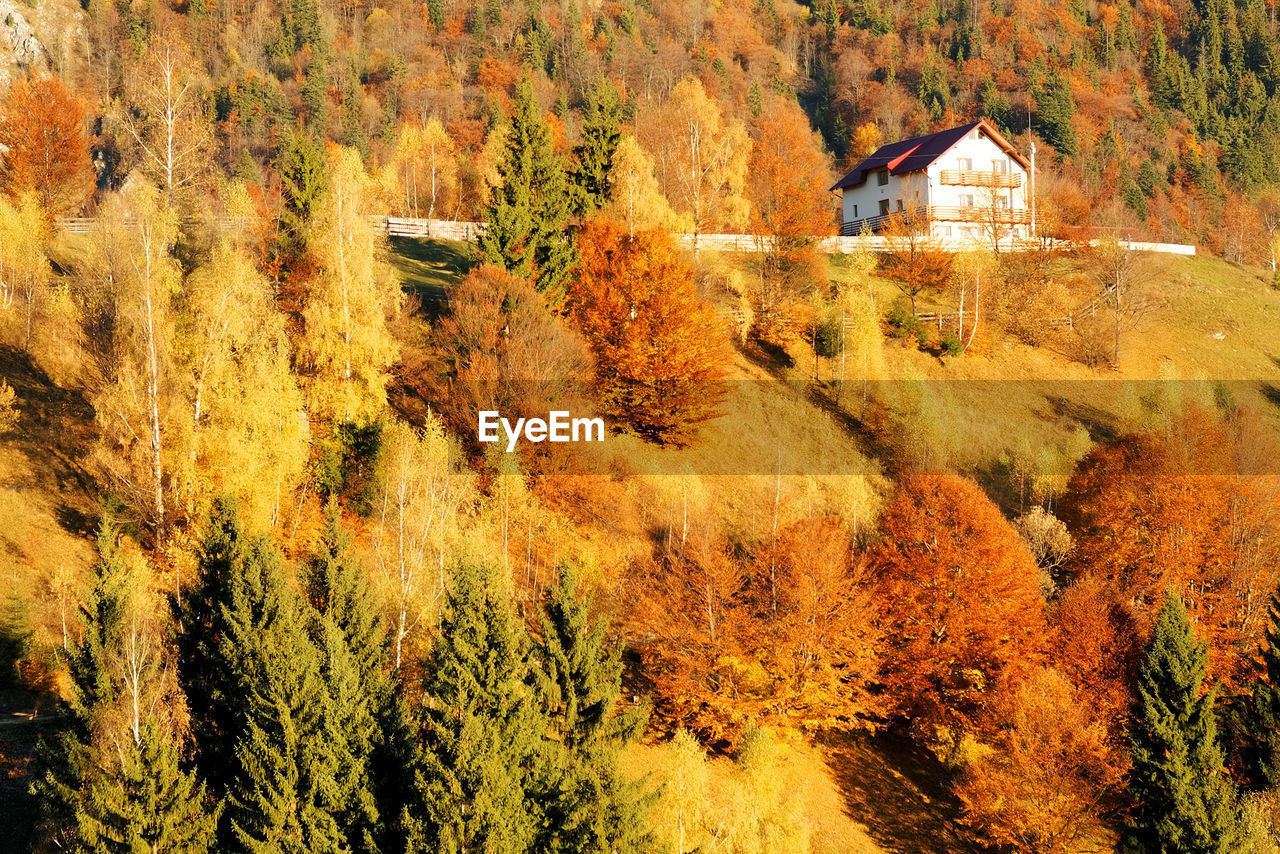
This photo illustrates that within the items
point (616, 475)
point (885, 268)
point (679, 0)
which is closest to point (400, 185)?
point (885, 268)

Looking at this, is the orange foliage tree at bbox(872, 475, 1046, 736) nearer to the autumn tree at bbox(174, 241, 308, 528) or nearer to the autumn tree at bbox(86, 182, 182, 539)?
the autumn tree at bbox(174, 241, 308, 528)

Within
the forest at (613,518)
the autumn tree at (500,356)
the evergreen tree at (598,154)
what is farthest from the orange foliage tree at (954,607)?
the evergreen tree at (598,154)

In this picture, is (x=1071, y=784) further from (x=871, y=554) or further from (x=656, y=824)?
(x=656, y=824)

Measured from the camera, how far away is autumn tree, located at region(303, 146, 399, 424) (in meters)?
38.7

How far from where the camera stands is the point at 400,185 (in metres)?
78.5

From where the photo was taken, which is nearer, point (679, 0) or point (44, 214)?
point (44, 214)

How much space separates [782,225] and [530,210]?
58.5 ft

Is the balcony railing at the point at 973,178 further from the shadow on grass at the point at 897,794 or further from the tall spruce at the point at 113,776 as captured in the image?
the tall spruce at the point at 113,776

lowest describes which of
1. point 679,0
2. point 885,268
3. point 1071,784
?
point 1071,784

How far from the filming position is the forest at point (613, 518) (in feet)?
89.9

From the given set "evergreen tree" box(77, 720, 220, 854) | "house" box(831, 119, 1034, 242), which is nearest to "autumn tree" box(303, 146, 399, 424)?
"evergreen tree" box(77, 720, 220, 854)

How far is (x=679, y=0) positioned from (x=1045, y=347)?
317 ft

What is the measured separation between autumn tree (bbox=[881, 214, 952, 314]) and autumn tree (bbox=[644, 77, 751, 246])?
9981mm

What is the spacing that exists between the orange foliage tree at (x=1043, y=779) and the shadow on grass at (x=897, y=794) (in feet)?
3.14
